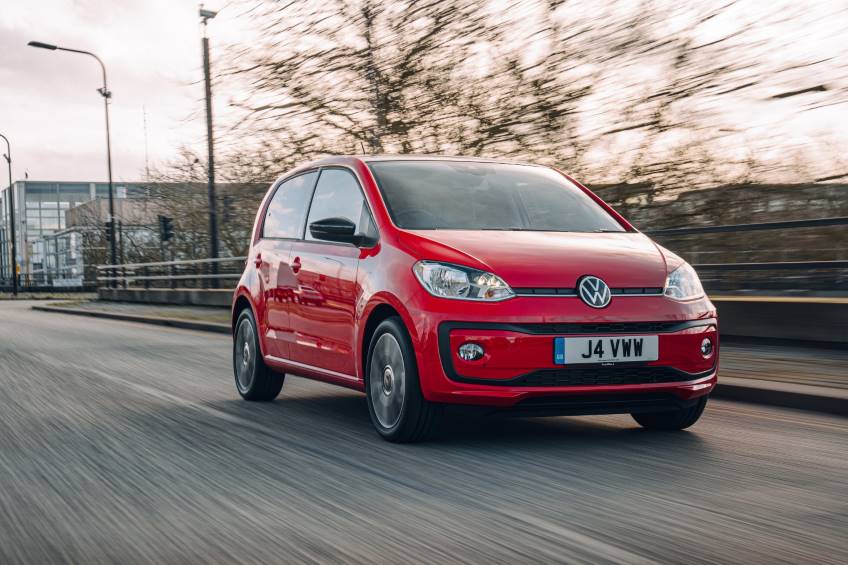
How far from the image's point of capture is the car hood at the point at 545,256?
567cm

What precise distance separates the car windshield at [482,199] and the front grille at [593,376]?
45.2 inches

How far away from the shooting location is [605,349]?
18.4 feet

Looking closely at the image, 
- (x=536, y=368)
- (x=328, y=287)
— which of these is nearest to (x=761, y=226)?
(x=328, y=287)

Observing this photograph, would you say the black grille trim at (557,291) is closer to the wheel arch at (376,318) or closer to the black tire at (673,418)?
the wheel arch at (376,318)

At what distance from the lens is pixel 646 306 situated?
5.73 metres

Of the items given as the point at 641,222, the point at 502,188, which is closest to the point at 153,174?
the point at 641,222

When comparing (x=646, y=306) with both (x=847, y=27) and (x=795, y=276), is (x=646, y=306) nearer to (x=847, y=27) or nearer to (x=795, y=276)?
(x=795, y=276)

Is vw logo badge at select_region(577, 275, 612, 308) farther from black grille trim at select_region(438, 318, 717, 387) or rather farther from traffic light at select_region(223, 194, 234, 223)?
traffic light at select_region(223, 194, 234, 223)

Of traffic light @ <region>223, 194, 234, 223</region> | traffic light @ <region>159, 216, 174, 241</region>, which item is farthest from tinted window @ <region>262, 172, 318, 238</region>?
traffic light @ <region>159, 216, 174, 241</region>

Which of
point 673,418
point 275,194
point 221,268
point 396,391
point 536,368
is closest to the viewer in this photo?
point 536,368

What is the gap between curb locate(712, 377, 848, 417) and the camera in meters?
7.14

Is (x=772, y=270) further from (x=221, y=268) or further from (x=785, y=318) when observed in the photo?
(x=221, y=268)

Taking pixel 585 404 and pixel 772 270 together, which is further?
pixel 772 270

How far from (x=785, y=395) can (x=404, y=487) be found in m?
3.65
